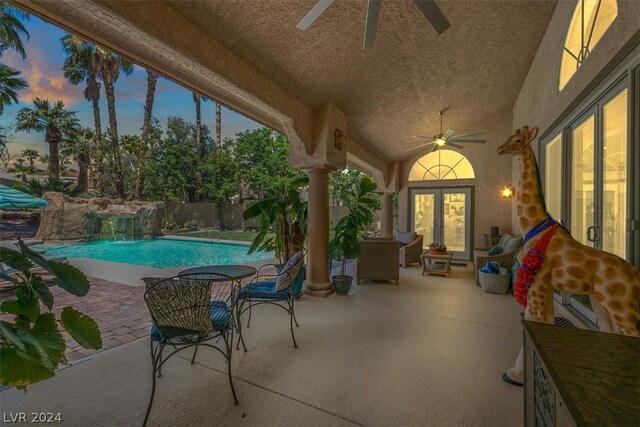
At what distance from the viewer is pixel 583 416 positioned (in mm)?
697

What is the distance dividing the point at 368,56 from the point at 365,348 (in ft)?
11.6

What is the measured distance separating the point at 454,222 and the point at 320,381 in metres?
8.09

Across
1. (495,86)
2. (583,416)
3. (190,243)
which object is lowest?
(190,243)

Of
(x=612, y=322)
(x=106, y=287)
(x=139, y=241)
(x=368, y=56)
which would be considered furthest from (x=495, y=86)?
(x=139, y=241)

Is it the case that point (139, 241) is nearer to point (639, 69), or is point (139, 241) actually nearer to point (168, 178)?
point (168, 178)

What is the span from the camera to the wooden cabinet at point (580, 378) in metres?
0.72

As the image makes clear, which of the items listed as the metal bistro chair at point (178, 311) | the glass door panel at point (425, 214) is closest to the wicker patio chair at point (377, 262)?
the metal bistro chair at point (178, 311)

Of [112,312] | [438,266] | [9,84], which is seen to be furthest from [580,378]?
[9,84]

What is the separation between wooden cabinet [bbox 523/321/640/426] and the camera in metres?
0.72

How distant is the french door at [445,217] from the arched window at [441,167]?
1.37 ft

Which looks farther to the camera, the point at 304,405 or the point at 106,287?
the point at 106,287

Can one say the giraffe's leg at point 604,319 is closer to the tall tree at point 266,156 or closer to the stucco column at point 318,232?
the stucco column at point 318,232

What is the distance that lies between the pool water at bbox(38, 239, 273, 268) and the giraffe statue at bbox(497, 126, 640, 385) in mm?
9446

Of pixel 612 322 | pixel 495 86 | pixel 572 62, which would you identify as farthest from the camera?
pixel 495 86
